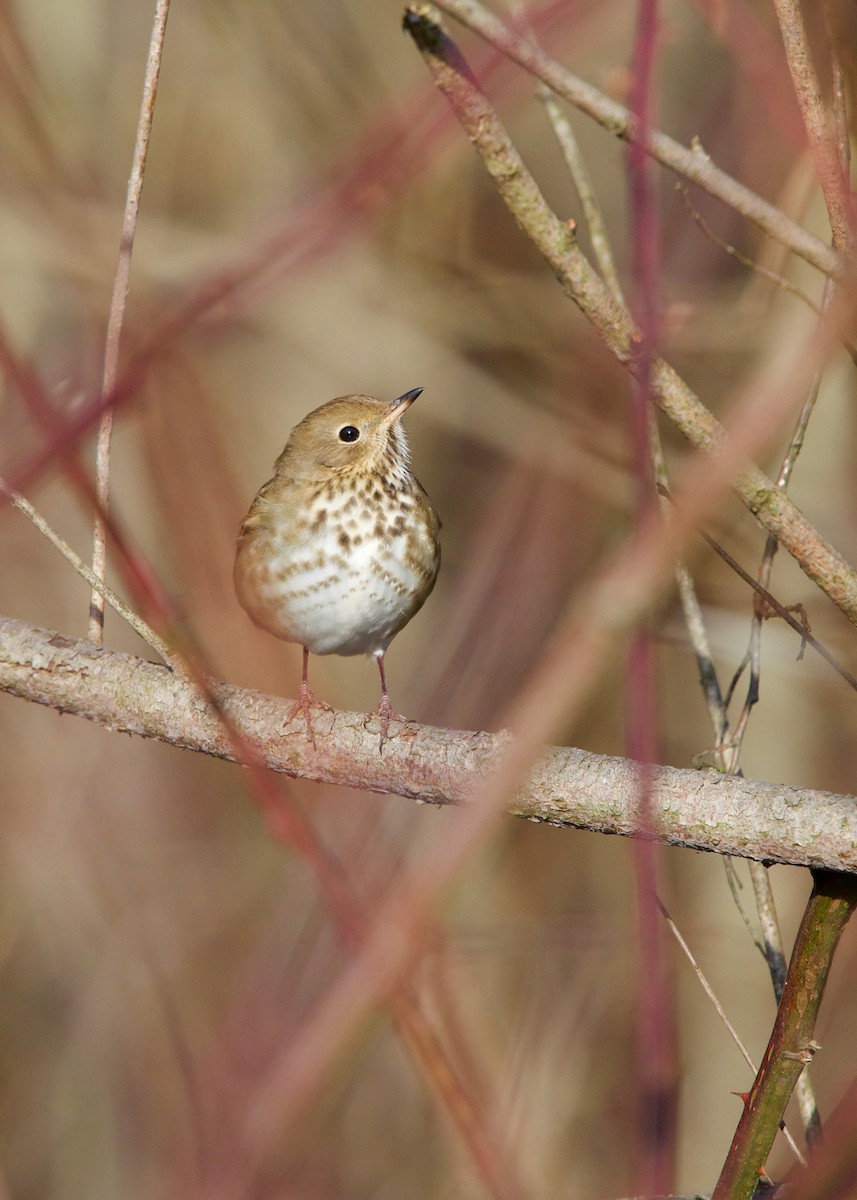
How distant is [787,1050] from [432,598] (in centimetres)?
522

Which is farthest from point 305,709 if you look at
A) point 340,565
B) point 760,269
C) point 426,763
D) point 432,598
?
point 432,598

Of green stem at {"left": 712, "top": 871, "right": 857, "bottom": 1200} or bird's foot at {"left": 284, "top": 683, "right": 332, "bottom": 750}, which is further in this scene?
bird's foot at {"left": 284, "top": 683, "right": 332, "bottom": 750}

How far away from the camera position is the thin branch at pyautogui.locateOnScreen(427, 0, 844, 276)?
134 cm

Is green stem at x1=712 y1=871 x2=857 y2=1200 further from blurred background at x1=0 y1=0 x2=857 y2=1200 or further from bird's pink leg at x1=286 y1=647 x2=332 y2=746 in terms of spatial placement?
blurred background at x1=0 y1=0 x2=857 y2=1200

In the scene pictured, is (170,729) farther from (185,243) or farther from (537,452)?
(185,243)

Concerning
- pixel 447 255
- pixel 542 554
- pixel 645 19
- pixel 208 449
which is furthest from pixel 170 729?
pixel 447 255

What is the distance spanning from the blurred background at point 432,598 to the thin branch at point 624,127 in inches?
93.1

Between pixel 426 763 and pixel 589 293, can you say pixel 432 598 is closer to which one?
pixel 426 763

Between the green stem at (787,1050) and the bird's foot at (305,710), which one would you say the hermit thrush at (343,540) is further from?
the green stem at (787,1050)

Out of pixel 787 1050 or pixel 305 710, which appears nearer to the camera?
pixel 787 1050

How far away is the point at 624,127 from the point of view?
1582 mm

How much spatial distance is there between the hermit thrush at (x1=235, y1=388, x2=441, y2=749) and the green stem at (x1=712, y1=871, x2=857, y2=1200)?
1773mm

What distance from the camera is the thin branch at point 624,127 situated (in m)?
1.34

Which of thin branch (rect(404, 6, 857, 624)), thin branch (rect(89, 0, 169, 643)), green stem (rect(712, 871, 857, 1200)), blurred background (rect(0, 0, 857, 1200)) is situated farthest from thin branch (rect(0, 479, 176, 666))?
blurred background (rect(0, 0, 857, 1200))
